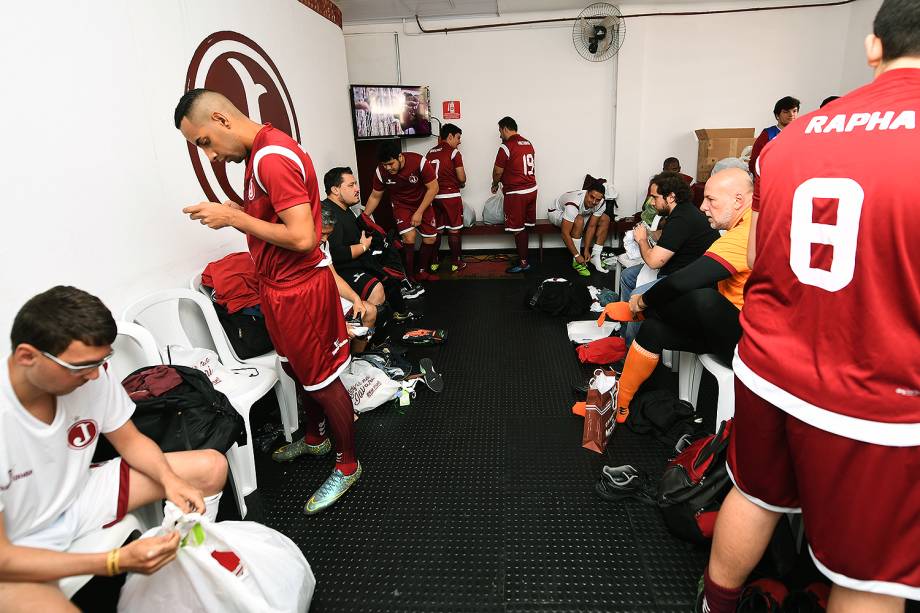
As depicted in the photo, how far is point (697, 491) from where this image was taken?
5.28ft

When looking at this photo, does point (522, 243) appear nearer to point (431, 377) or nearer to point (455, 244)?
point (455, 244)

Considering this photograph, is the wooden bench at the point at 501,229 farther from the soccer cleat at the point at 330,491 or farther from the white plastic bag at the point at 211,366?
the soccer cleat at the point at 330,491

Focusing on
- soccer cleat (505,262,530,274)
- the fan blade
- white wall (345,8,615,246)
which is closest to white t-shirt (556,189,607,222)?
soccer cleat (505,262,530,274)

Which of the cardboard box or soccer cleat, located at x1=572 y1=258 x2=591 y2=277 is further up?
the cardboard box

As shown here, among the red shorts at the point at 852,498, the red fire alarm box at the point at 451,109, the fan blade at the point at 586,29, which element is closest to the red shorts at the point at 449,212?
the red fire alarm box at the point at 451,109

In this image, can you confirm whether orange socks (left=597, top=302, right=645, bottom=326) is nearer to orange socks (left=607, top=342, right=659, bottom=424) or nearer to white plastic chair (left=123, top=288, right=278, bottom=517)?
orange socks (left=607, top=342, right=659, bottom=424)

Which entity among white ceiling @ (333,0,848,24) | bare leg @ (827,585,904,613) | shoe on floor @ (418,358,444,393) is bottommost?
shoe on floor @ (418,358,444,393)

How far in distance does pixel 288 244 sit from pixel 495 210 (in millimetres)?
4361

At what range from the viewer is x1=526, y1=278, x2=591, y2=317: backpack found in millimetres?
3854

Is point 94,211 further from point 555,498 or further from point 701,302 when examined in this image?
point 701,302

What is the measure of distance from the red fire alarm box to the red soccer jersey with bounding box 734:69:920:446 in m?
5.17

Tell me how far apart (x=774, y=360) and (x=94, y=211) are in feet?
7.32

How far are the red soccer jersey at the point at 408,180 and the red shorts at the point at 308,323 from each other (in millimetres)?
2776

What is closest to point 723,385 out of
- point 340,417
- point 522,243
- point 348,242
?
point 340,417
